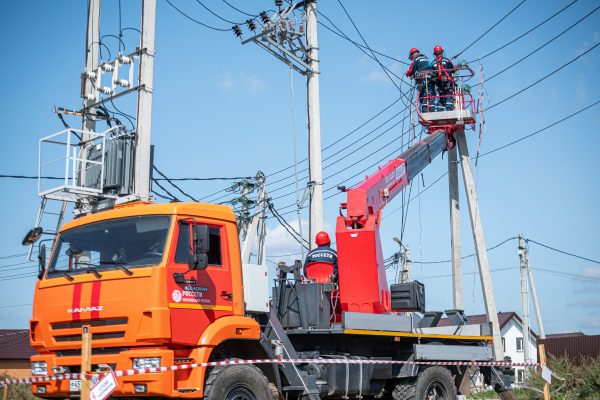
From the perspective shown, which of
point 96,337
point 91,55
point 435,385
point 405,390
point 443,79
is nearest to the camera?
point 96,337

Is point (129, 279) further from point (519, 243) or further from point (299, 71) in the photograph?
point (519, 243)

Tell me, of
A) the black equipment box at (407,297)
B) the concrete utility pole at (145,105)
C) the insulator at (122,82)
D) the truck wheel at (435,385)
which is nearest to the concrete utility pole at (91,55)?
the insulator at (122,82)

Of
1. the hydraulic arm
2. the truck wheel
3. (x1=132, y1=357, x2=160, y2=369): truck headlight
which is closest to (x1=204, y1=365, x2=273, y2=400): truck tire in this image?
(x1=132, y1=357, x2=160, y2=369): truck headlight

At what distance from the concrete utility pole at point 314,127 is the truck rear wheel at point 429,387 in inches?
170

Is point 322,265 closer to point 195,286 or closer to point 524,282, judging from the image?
point 195,286

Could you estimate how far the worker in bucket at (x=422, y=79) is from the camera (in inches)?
792

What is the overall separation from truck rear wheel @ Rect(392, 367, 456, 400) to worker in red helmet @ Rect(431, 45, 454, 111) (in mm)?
9433

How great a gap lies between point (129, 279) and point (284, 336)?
2.71 m

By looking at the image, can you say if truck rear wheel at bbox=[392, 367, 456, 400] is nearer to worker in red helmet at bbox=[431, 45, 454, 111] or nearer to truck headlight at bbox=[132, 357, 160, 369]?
truck headlight at bbox=[132, 357, 160, 369]

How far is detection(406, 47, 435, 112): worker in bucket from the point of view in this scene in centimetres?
2012

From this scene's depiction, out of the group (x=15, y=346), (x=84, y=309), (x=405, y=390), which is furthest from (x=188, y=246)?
(x=15, y=346)

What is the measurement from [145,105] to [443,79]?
981 cm

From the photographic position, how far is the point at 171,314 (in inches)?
335

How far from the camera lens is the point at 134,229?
360 inches
